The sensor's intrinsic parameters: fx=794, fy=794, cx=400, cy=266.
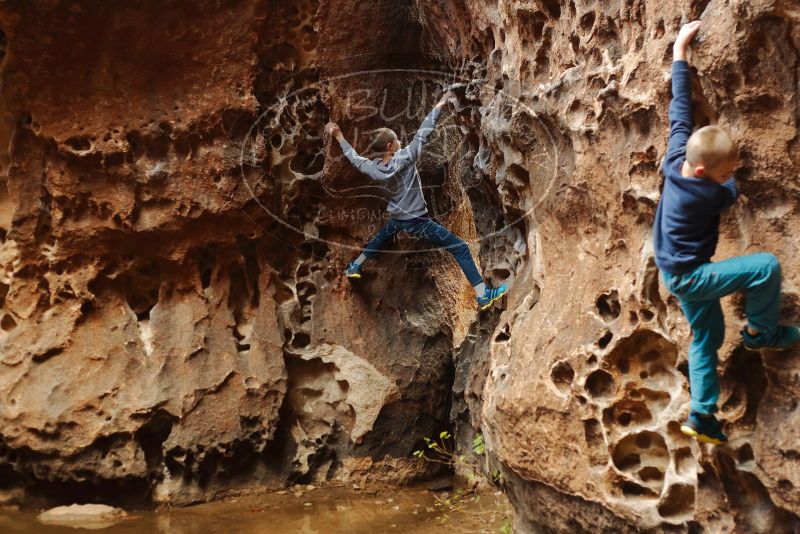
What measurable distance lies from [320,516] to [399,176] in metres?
2.06

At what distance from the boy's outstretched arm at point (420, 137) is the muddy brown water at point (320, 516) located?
2.08 m

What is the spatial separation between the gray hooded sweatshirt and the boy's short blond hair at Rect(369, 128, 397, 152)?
125mm

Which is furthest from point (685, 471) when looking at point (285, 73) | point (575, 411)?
point (285, 73)

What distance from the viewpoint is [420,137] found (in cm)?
454

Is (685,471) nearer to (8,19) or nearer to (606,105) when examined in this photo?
(606,105)

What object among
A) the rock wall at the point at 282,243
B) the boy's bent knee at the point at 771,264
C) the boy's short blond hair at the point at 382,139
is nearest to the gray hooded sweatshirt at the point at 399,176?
the boy's short blond hair at the point at 382,139

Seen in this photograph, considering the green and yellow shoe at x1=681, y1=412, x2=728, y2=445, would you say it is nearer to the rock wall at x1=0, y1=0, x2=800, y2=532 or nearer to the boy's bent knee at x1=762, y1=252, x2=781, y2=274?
the boy's bent knee at x1=762, y1=252, x2=781, y2=274

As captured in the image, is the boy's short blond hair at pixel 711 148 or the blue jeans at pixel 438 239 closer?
the boy's short blond hair at pixel 711 148

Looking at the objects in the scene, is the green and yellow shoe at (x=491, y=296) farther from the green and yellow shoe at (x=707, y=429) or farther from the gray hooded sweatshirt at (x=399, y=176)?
the green and yellow shoe at (x=707, y=429)

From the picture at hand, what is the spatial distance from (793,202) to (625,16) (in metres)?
1.10

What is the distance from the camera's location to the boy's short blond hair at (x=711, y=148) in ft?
7.69

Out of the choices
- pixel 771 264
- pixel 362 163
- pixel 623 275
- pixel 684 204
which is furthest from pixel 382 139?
pixel 771 264

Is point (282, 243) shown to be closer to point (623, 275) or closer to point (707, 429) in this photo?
point (623, 275)

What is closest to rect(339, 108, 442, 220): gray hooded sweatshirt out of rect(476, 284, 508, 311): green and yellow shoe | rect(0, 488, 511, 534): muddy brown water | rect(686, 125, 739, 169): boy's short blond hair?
rect(476, 284, 508, 311): green and yellow shoe
